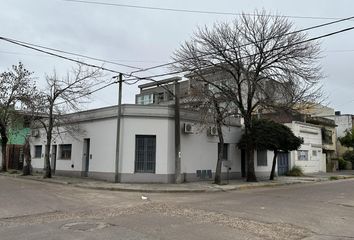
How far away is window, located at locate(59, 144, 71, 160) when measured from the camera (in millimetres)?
29156

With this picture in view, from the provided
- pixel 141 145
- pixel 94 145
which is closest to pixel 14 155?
pixel 94 145

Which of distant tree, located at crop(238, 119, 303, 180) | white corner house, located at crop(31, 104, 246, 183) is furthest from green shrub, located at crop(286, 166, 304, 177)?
white corner house, located at crop(31, 104, 246, 183)

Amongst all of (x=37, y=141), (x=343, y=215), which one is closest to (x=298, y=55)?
(x=343, y=215)

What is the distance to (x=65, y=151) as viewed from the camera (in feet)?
97.3

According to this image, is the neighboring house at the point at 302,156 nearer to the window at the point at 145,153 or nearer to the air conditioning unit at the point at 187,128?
the air conditioning unit at the point at 187,128

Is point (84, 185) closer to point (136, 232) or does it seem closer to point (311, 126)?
point (136, 232)

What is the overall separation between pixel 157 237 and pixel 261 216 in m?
4.51

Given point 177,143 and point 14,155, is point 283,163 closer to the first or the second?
point 177,143

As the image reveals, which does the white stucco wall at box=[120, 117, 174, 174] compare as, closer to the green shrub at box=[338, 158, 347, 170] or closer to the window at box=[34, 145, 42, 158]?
the window at box=[34, 145, 42, 158]

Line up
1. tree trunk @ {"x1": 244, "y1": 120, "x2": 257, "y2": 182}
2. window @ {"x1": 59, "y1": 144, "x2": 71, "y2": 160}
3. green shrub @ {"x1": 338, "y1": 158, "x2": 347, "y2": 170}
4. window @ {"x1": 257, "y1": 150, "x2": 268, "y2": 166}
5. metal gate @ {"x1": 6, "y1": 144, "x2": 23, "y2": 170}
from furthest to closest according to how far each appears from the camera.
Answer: green shrub @ {"x1": 338, "y1": 158, "x2": 347, "y2": 170}, metal gate @ {"x1": 6, "y1": 144, "x2": 23, "y2": 170}, window @ {"x1": 257, "y1": 150, "x2": 268, "y2": 166}, window @ {"x1": 59, "y1": 144, "x2": 71, "y2": 160}, tree trunk @ {"x1": 244, "y1": 120, "x2": 257, "y2": 182}

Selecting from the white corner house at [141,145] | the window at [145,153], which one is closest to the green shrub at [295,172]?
the white corner house at [141,145]

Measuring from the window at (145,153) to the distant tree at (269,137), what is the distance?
6.75 m

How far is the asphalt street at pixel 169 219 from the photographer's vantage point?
9023 millimetres

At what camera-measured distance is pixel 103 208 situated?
1317 centimetres
